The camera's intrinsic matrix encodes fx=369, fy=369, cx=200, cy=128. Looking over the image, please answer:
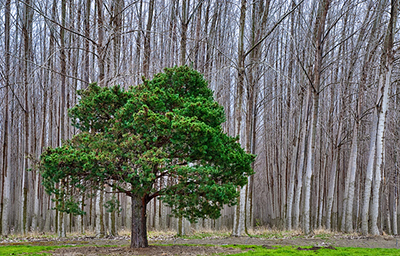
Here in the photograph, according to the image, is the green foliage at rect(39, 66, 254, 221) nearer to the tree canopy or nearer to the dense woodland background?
the tree canopy

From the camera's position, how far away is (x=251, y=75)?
17.3m

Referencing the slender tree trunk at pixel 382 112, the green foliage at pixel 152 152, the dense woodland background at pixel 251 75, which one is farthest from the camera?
the dense woodland background at pixel 251 75

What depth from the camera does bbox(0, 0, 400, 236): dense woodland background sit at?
13.6 meters

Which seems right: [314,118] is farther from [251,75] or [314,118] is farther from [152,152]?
[152,152]

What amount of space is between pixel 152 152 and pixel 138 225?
2.40 m

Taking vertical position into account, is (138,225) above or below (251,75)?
below

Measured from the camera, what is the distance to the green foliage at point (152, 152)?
27.4 feet

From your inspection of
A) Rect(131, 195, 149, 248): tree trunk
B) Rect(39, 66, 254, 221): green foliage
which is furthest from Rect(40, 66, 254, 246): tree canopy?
Rect(131, 195, 149, 248): tree trunk

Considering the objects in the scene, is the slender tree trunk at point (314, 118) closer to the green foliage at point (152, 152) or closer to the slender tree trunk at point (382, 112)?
the slender tree trunk at point (382, 112)

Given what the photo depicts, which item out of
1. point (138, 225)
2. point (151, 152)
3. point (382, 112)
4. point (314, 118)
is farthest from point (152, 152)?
point (382, 112)

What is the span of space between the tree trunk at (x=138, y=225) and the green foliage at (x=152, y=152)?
22 centimetres

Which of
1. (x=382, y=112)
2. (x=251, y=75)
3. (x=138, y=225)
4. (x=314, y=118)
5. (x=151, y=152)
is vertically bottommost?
(x=138, y=225)

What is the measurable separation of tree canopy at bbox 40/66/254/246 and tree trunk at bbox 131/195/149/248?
0.48ft

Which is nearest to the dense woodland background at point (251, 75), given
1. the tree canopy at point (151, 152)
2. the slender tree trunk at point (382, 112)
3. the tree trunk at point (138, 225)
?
the slender tree trunk at point (382, 112)
